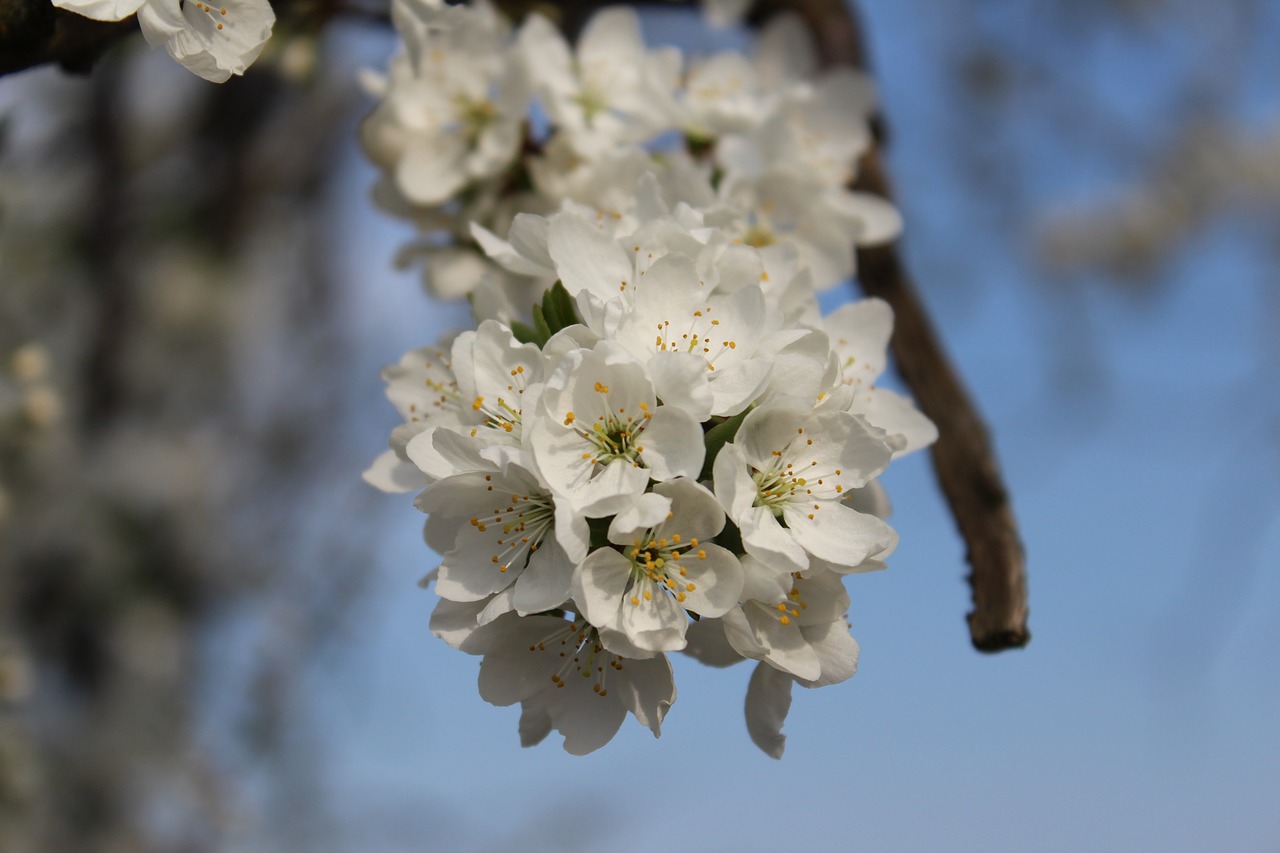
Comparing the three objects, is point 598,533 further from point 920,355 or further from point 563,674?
point 920,355

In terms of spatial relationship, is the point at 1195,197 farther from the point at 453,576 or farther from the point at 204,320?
the point at 453,576

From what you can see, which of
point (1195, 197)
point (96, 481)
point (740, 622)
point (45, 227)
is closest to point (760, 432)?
point (740, 622)

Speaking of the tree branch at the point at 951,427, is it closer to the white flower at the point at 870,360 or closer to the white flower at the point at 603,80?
the white flower at the point at 870,360

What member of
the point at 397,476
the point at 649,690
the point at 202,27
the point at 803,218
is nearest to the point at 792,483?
the point at 649,690

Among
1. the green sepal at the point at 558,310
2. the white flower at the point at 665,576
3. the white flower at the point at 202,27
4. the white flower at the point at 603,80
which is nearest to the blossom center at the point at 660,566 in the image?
the white flower at the point at 665,576

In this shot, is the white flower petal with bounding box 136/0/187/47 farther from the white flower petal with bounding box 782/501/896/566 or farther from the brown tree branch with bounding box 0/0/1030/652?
the white flower petal with bounding box 782/501/896/566

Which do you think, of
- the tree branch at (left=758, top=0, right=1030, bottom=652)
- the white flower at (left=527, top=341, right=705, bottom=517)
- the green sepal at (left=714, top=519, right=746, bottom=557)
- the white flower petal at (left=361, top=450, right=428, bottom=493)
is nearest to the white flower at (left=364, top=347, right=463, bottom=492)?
the white flower petal at (left=361, top=450, right=428, bottom=493)
